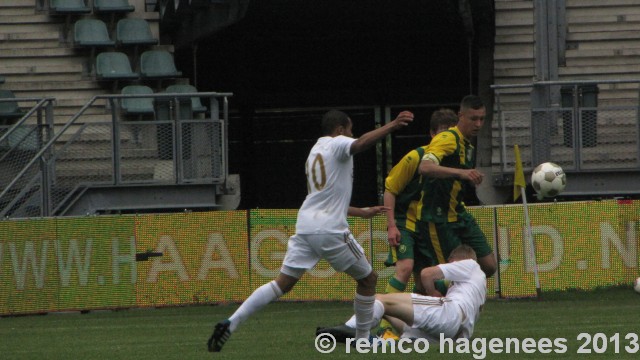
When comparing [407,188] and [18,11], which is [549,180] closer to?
[407,188]

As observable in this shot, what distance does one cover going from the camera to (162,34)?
26.2 metres

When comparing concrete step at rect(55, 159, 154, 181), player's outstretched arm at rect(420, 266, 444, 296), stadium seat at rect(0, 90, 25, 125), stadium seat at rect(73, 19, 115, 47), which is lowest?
player's outstretched arm at rect(420, 266, 444, 296)

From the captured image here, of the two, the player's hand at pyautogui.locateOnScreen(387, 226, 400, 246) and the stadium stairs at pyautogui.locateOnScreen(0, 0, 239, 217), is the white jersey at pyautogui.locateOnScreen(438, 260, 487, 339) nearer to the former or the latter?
the player's hand at pyautogui.locateOnScreen(387, 226, 400, 246)

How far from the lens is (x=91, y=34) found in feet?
78.2

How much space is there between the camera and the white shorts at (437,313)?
1030 cm

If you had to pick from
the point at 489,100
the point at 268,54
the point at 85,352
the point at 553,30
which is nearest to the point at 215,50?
the point at 268,54

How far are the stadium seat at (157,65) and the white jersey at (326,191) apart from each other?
12995mm

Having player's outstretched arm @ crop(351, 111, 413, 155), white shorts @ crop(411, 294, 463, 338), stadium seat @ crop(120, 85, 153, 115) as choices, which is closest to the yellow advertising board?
stadium seat @ crop(120, 85, 153, 115)

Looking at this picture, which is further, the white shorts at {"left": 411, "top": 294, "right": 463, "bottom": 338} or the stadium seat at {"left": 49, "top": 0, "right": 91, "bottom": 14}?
the stadium seat at {"left": 49, "top": 0, "right": 91, "bottom": 14}

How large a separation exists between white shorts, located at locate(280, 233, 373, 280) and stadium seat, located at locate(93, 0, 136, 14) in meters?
14.2

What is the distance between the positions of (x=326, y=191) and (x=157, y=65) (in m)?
13.4

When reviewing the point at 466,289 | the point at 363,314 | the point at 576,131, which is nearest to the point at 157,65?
the point at 576,131

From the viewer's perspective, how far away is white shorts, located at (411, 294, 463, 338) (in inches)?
405

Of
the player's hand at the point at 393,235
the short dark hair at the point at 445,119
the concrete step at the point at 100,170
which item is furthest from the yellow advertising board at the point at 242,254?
the player's hand at the point at 393,235
